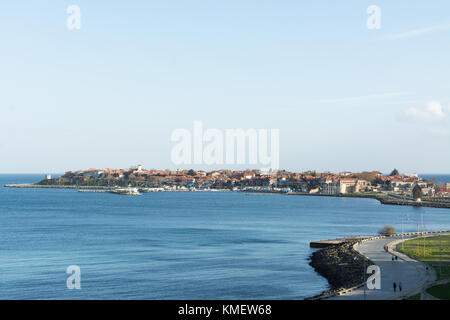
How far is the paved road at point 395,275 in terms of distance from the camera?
Result: 123 ft

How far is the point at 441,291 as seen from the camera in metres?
37.6

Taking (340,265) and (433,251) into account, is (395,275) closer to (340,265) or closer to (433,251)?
(340,265)

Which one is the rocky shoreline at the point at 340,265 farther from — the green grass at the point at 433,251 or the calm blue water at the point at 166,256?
the green grass at the point at 433,251

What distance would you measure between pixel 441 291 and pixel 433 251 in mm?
21796

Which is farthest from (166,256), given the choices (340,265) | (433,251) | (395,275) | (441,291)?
(441,291)

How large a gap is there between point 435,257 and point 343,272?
970cm

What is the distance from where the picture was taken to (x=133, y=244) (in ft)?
250

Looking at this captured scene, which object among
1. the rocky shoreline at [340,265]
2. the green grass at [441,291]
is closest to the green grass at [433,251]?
the green grass at [441,291]

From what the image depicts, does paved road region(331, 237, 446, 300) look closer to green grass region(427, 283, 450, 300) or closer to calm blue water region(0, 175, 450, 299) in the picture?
green grass region(427, 283, 450, 300)

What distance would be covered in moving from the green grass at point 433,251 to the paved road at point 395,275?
0.98 m

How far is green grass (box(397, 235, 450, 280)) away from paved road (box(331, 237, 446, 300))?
98 centimetres

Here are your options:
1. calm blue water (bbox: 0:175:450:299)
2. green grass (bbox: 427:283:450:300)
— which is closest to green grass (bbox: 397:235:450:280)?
green grass (bbox: 427:283:450:300)

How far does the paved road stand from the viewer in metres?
37.5
